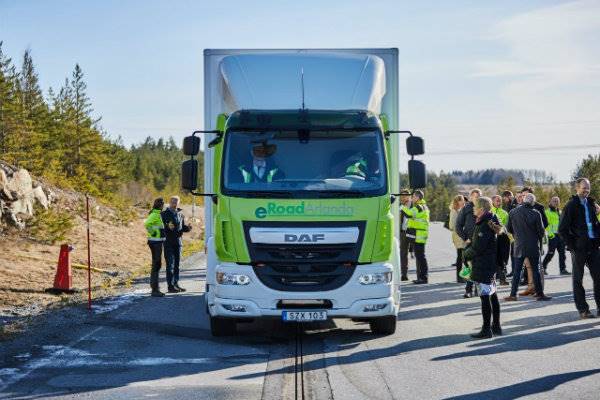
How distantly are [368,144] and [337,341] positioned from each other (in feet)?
8.18

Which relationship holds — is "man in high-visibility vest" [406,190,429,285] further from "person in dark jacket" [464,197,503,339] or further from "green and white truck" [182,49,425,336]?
"person in dark jacket" [464,197,503,339]

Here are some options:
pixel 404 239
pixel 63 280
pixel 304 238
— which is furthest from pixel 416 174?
pixel 63 280

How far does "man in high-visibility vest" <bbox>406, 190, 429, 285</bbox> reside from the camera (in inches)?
695

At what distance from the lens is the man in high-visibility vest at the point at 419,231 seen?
17.7 meters

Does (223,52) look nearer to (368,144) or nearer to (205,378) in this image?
(368,144)

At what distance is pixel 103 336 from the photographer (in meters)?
11.0


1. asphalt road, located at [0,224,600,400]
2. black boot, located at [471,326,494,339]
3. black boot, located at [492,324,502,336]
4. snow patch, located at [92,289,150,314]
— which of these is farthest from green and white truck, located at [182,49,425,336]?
snow patch, located at [92,289,150,314]

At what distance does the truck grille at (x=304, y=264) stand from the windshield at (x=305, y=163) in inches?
18.7

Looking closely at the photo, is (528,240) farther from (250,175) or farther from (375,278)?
(250,175)

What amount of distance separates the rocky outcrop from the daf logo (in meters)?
18.3

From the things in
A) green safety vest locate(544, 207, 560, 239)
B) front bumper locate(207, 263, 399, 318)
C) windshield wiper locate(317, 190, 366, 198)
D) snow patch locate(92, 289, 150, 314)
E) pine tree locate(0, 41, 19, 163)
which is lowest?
snow patch locate(92, 289, 150, 314)

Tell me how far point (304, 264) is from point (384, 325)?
1593mm

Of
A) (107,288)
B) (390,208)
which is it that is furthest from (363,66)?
(107,288)

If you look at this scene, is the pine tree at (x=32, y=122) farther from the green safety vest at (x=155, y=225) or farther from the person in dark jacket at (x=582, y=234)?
the person in dark jacket at (x=582, y=234)
